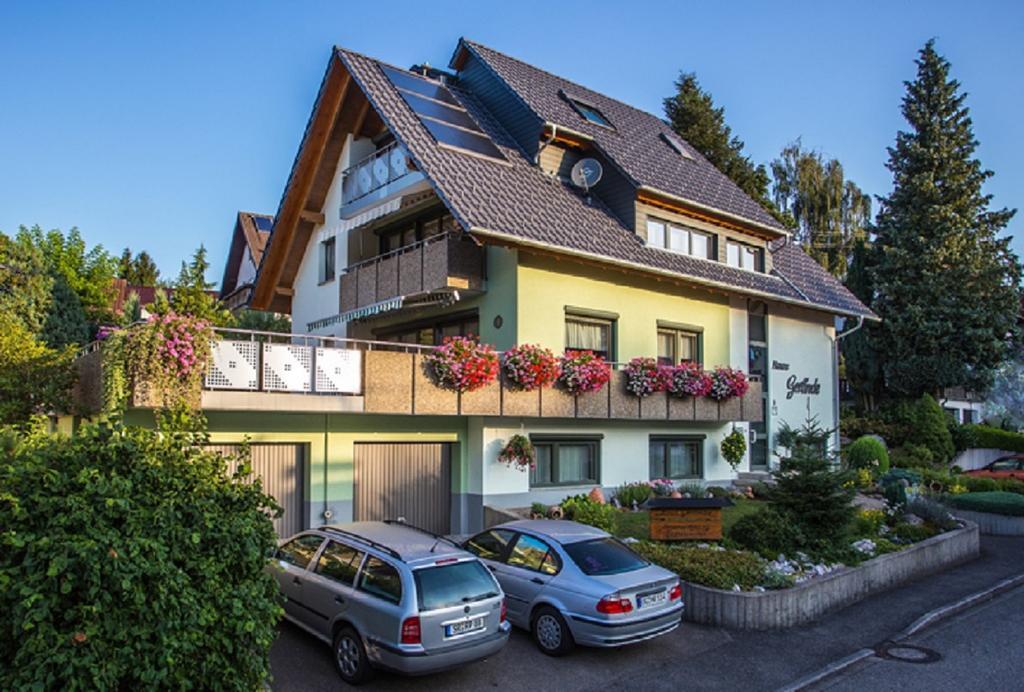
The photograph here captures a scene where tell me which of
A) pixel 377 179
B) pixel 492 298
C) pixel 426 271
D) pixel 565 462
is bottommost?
pixel 565 462

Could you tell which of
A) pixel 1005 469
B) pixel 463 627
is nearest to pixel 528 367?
pixel 463 627

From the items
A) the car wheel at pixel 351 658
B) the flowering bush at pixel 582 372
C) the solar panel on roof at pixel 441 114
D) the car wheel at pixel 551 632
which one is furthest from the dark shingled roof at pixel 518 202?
the car wheel at pixel 351 658

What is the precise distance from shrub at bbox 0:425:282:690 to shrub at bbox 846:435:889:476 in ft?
81.7

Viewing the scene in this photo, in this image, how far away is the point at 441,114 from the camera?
21047mm

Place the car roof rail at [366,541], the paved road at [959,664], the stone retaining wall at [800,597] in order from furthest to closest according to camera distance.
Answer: the stone retaining wall at [800,597], the paved road at [959,664], the car roof rail at [366,541]

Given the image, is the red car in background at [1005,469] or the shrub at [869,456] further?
the red car in background at [1005,469]

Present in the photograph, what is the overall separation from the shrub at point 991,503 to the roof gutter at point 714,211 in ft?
31.1

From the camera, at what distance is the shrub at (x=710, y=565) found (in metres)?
12.6

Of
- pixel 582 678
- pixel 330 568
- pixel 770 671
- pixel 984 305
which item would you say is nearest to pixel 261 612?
pixel 330 568

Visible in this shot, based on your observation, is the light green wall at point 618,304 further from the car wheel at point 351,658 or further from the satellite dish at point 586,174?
the car wheel at point 351,658

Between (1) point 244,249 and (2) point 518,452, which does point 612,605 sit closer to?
(2) point 518,452

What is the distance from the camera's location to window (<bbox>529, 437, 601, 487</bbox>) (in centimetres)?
1920

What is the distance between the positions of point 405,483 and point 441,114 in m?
9.92

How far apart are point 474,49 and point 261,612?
20586mm
